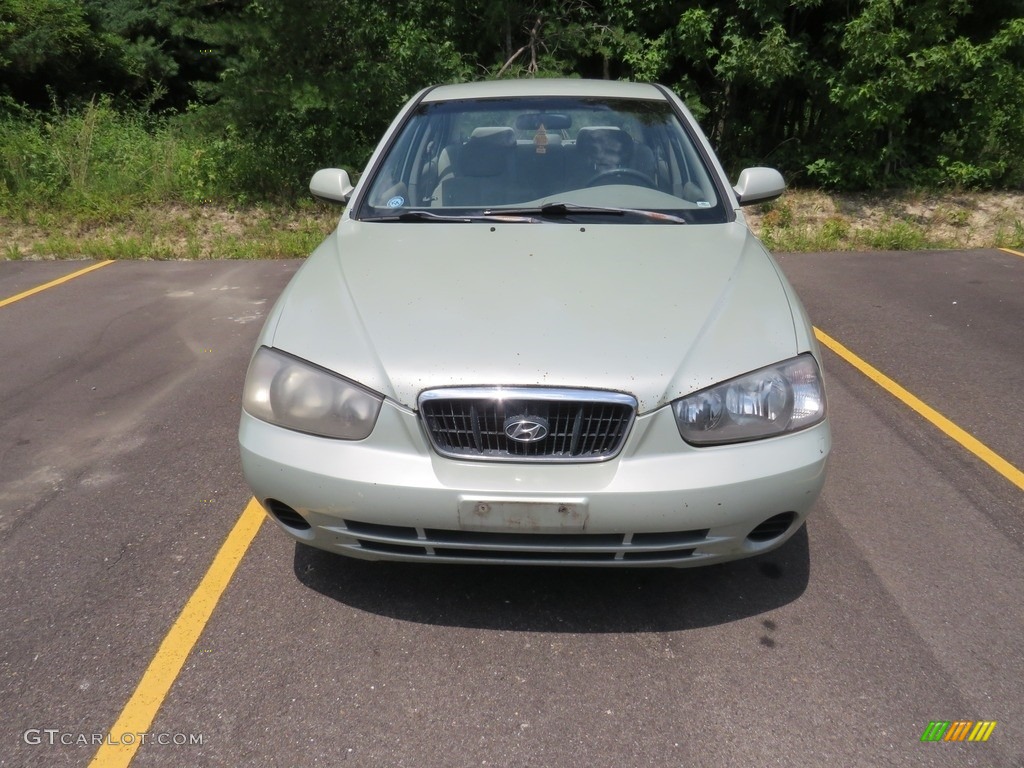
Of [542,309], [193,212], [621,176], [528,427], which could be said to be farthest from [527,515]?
[193,212]

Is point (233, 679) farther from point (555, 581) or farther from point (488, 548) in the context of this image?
point (555, 581)

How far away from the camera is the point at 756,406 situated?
8.56ft

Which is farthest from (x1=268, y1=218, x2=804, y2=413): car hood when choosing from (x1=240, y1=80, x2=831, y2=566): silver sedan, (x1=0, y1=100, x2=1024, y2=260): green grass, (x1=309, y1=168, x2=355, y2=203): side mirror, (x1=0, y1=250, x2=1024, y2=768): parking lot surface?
(x1=0, y1=100, x2=1024, y2=260): green grass

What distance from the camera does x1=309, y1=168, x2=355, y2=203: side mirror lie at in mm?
4184

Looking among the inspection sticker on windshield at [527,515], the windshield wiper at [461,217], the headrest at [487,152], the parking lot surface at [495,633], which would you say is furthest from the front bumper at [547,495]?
the headrest at [487,152]

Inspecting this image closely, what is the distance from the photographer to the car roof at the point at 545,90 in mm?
4371

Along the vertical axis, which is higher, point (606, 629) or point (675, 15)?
point (675, 15)

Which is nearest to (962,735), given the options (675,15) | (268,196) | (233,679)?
(233,679)

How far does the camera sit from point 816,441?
2662 mm

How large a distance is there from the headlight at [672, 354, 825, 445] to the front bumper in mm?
39

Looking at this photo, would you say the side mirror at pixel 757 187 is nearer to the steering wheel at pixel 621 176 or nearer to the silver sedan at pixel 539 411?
the steering wheel at pixel 621 176

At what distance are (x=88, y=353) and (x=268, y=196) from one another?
5698 millimetres

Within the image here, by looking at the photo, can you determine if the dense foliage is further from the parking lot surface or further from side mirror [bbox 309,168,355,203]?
the parking lot surface

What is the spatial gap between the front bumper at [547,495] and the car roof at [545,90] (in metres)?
2.40
